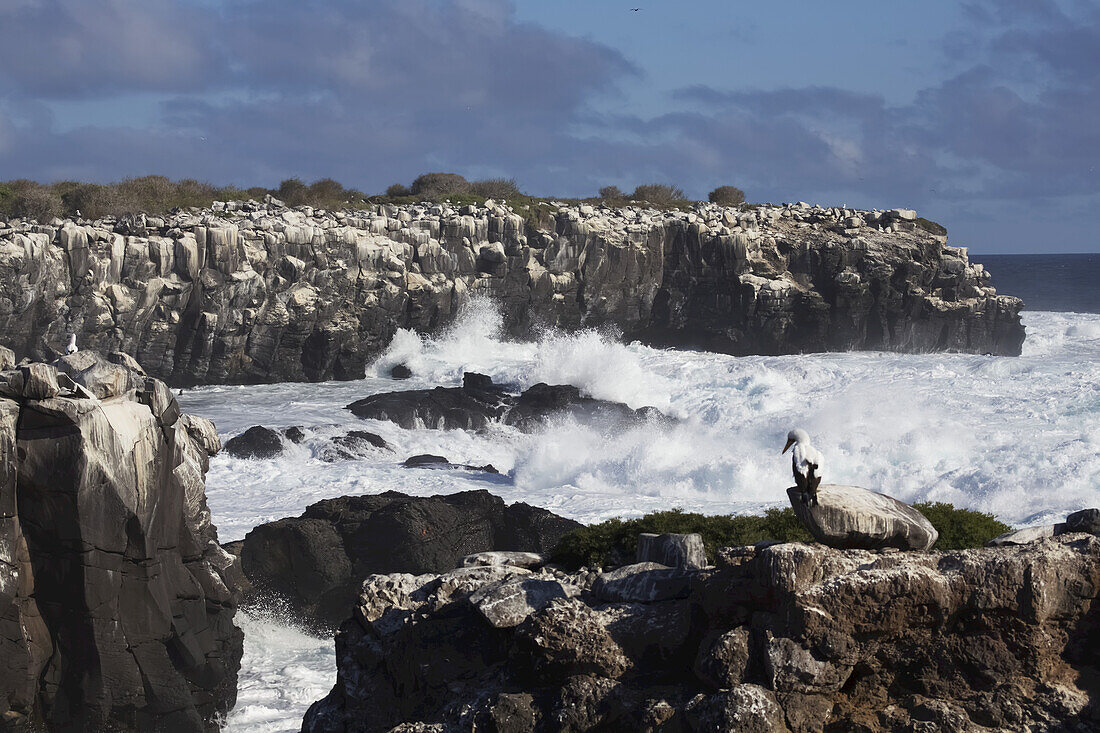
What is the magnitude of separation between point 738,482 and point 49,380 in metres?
22.0

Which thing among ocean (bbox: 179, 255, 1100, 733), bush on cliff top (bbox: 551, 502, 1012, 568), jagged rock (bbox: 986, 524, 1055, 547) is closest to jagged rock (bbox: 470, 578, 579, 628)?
bush on cliff top (bbox: 551, 502, 1012, 568)

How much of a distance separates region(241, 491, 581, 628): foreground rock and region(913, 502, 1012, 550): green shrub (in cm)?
968

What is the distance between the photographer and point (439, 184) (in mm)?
78500

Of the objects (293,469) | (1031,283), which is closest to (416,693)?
(293,469)

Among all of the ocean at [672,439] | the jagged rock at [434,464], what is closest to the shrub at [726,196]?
the ocean at [672,439]

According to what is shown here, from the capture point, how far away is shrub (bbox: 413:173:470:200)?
77812 mm

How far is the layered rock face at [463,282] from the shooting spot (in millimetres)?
42781

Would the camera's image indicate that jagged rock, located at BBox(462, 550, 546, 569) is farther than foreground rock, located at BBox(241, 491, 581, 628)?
No

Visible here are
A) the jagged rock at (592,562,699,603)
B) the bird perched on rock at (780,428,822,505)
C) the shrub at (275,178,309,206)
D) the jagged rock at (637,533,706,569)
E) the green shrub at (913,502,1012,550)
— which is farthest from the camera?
the shrub at (275,178,309,206)

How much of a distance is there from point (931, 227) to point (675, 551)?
57.1m

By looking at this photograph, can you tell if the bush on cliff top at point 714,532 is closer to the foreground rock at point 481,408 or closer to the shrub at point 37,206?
the foreground rock at point 481,408

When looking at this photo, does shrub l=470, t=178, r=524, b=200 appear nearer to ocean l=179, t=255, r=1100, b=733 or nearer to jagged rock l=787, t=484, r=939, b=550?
ocean l=179, t=255, r=1100, b=733

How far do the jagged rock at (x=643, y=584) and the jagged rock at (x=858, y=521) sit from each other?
4.72ft

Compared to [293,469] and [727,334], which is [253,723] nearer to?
[293,469]
